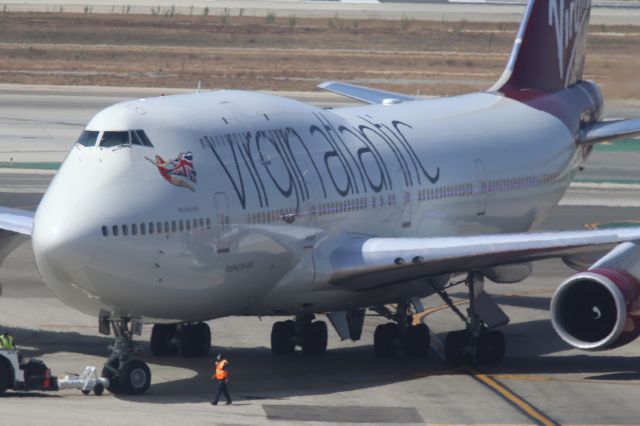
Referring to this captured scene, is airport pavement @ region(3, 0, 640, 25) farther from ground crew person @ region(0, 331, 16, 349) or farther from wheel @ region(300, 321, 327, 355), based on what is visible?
ground crew person @ region(0, 331, 16, 349)

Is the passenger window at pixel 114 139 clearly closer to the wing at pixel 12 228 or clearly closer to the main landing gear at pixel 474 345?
the wing at pixel 12 228

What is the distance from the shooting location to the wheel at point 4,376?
3191cm

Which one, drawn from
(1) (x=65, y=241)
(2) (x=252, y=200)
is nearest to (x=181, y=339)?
(2) (x=252, y=200)

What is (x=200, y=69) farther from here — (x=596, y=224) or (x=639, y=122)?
(x=639, y=122)

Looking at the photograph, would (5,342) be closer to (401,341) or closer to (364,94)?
(401,341)

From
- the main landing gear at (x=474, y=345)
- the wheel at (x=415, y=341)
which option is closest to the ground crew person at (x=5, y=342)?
the wheel at (x=415, y=341)

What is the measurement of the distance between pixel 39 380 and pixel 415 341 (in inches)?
409

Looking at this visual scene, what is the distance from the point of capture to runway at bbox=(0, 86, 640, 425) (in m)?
31.0

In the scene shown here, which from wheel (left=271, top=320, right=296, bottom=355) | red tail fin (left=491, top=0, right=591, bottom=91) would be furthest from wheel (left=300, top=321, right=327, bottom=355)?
red tail fin (left=491, top=0, right=591, bottom=91)

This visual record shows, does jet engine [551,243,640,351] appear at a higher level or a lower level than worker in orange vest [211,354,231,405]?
higher

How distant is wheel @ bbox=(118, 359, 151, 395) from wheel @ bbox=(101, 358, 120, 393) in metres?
0.13

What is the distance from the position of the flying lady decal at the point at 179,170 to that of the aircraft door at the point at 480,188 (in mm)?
11691

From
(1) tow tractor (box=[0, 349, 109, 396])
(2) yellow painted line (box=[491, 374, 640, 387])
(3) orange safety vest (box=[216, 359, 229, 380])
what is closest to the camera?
(3) orange safety vest (box=[216, 359, 229, 380])

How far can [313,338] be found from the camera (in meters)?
38.5
